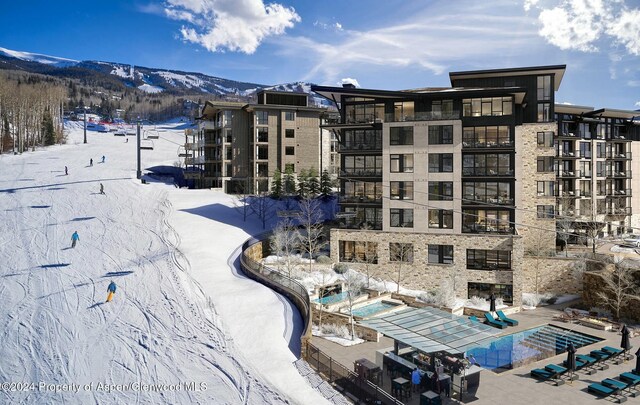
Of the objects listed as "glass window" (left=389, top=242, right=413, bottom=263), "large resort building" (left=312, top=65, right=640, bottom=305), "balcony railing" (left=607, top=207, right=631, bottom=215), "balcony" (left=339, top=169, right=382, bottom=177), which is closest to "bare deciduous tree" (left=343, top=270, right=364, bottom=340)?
"large resort building" (left=312, top=65, right=640, bottom=305)

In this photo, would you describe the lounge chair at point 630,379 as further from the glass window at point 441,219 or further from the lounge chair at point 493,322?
the glass window at point 441,219

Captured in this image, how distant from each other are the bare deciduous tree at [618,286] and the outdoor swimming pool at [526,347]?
6509mm

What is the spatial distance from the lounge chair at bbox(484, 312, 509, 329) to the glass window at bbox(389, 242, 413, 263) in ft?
29.6

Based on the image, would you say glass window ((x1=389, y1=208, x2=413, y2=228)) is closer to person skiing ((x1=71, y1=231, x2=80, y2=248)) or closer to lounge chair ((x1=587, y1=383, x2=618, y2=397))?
lounge chair ((x1=587, y1=383, x2=618, y2=397))

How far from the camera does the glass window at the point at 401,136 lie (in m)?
40.1

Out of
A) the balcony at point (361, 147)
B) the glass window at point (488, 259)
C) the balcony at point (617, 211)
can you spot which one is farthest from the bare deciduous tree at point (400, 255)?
the balcony at point (617, 211)

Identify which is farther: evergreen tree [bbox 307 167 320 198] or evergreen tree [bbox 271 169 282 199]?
evergreen tree [bbox 307 167 320 198]

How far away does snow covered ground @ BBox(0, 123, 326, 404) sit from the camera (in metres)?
18.8

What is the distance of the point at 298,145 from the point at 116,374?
48865 mm

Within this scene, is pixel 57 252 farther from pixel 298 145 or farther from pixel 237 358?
pixel 298 145

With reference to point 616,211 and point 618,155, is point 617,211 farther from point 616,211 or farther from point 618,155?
point 618,155

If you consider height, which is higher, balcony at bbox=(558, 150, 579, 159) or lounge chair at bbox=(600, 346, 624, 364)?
balcony at bbox=(558, 150, 579, 159)

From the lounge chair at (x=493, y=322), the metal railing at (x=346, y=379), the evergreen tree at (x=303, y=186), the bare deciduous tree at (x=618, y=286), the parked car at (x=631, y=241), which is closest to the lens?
the metal railing at (x=346, y=379)

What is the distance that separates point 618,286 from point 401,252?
17127mm
